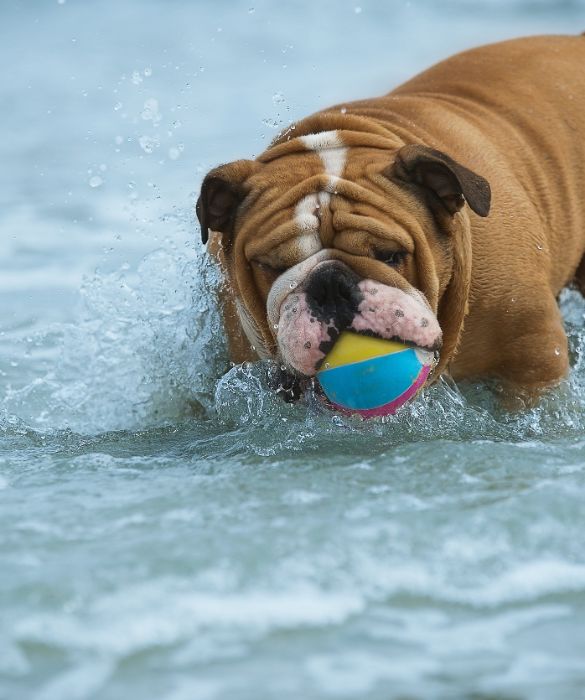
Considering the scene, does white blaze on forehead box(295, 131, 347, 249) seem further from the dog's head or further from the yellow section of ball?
the yellow section of ball

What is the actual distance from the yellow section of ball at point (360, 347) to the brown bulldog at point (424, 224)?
3 centimetres

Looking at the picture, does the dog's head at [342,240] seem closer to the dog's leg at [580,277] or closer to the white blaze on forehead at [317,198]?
the white blaze on forehead at [317,198]

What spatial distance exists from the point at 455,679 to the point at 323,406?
142cm

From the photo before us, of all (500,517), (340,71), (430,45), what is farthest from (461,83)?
(430,45)

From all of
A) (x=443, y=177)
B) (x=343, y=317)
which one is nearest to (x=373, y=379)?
(x=343, y=317)

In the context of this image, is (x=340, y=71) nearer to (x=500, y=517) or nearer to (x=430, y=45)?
(x=430, y=45)

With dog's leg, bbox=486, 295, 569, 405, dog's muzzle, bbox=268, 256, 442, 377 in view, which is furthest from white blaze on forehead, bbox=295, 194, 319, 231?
dog's leg, bbox=486, 295, 569, 405

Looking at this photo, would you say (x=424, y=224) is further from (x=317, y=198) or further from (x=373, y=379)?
Answer: (x=373, y=379)

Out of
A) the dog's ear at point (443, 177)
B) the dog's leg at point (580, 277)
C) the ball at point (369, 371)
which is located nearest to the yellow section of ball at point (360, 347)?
the ball at point (369, 371)

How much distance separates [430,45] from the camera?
10.8m

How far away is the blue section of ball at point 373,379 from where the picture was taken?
3.50 meters

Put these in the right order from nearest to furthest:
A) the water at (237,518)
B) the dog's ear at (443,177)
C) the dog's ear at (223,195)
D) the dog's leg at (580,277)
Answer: the water at (237,518), the dog's ear at (443,177), the dog's ear at (223,195), the dog's leg at (580,277)

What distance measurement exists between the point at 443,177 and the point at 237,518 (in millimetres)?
1205

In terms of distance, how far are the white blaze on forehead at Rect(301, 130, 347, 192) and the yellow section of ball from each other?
1.77 ft
